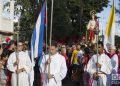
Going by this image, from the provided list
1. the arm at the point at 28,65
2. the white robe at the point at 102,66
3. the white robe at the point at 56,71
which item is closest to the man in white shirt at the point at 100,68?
the white robe at the point at 102,66

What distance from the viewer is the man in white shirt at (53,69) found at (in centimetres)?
1410

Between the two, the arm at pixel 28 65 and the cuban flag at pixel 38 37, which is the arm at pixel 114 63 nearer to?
the cuban flag at pixel 38 37

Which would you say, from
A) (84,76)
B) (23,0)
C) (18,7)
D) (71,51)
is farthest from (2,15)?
(84,76)

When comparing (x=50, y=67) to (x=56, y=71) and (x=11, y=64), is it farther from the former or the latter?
(x=11, y=64)

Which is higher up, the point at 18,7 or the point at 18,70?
the point at 18,7

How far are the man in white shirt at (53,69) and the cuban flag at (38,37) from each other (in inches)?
11.9

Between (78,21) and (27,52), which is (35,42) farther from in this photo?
(78,21)

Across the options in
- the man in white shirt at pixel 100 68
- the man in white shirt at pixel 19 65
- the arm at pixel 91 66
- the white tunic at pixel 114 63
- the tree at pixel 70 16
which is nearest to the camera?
the man in white shirt at pixel 19 65

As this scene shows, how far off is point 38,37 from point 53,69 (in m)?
1.00

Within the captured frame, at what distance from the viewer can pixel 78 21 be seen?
51531 millimetres

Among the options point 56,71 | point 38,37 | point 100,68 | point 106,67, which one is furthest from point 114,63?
point 38,37

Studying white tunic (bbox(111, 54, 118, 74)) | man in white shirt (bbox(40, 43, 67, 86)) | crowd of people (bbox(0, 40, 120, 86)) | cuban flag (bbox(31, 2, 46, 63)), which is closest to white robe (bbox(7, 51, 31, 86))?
crowd of people (bbox(0, 40, 120, 86))

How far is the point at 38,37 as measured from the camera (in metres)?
14.5

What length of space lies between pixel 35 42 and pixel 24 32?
15.7 meters
